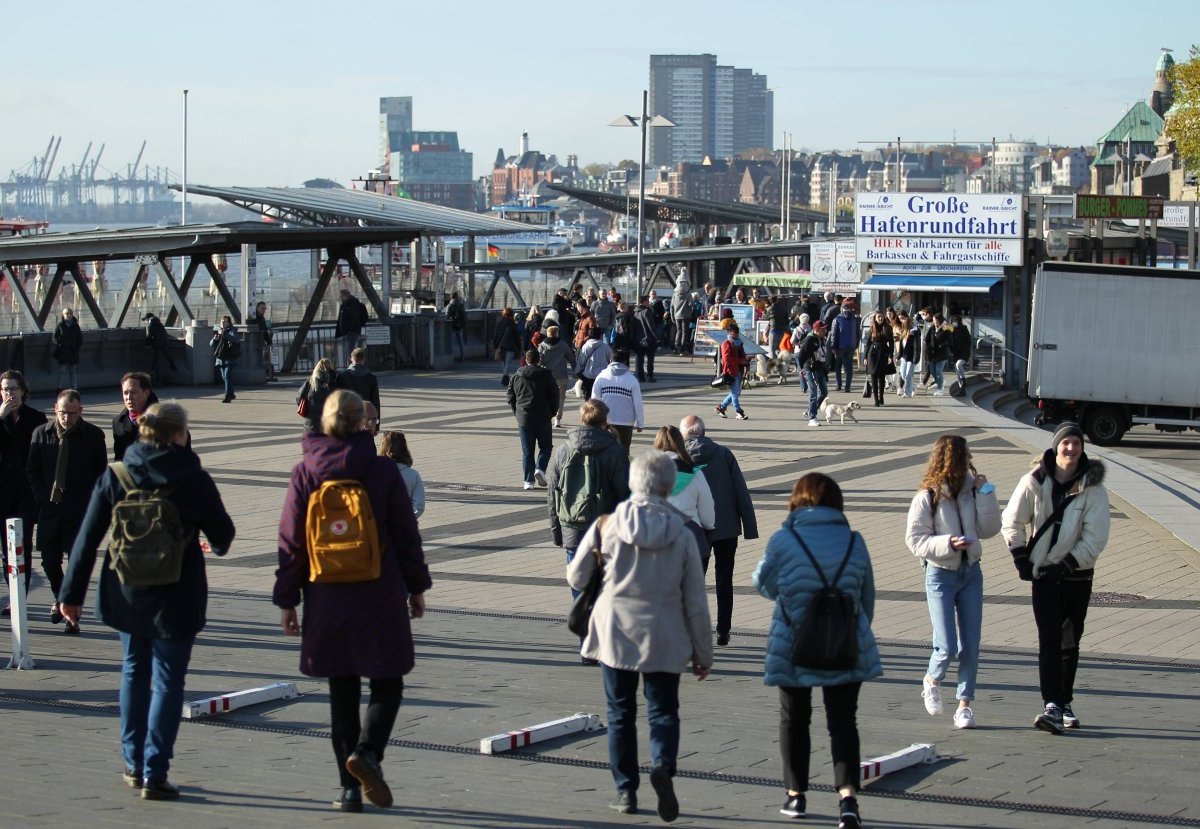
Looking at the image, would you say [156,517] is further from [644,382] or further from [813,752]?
[644,382]

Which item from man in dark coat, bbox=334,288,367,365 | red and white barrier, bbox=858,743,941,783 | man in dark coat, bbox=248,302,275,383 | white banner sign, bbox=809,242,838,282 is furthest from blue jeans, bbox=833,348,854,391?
red and white barrier, bbox=858,743,941,783

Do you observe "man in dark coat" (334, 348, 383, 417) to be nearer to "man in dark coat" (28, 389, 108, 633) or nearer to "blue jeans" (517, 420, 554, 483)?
"blue jeans" (517, 420, 554, 483)

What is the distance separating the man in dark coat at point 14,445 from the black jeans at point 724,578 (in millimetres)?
4126

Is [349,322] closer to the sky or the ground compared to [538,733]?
closer to the sky

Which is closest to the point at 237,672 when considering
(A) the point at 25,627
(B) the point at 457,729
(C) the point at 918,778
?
(A) the point at 25,627

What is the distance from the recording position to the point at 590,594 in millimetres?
6391

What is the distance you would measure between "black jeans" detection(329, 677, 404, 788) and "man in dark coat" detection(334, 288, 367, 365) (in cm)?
2549

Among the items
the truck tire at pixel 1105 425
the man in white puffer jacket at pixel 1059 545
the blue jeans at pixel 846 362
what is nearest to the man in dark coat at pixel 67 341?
the blue jeans at pixel 846 362

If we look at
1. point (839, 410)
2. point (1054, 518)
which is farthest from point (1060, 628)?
point (839, 410)

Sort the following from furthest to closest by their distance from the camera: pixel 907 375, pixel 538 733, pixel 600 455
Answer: pixel 907 375 < pixel 600 455 < pixel 538 733

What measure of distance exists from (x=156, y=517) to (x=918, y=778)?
3251mm

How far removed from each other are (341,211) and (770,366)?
53.1 ft

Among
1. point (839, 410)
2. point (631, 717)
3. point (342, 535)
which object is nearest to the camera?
Result: point (342, 535)

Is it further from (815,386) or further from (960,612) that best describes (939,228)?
(960,612)
